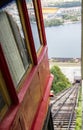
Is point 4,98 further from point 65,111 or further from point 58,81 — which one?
point 58,81

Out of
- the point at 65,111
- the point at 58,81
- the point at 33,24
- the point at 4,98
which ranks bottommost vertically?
the point at 58,81

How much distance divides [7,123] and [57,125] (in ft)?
15.6

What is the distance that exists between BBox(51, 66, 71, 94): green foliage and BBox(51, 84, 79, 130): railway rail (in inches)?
85.6

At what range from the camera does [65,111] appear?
23.4ft

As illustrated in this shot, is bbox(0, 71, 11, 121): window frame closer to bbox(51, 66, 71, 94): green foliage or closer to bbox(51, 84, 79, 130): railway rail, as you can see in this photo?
bbox(51, 84, 79, 130): railway rail

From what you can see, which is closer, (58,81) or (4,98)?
(4,98)

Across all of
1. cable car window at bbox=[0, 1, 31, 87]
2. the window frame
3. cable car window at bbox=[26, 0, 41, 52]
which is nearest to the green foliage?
cable car window at bbox=[26, 0, 41, 52]

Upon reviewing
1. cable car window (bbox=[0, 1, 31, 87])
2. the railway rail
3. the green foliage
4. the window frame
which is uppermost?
cable car window (bbox=[0, 1, 31, 87])

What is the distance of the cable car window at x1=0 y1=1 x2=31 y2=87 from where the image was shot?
198 cm

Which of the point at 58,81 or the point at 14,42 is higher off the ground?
the point at 14,42

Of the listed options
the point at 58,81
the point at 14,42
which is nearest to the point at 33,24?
the point at 14,42

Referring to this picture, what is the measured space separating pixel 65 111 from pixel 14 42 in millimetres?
5314

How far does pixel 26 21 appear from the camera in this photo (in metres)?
2.38

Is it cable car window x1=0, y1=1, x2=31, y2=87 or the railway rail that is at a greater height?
cable car window x1=0, y1=1, x2=31, y2=87
